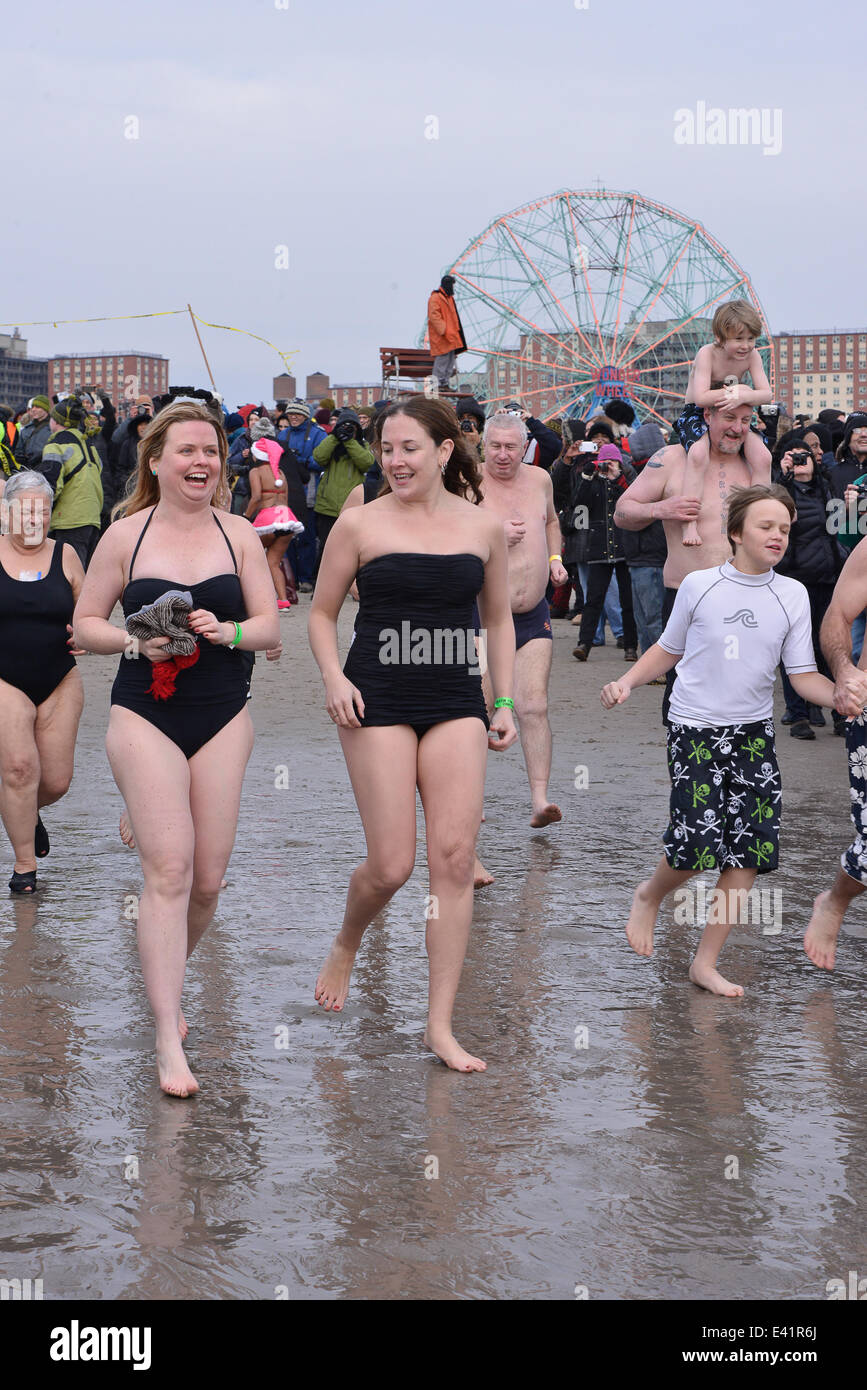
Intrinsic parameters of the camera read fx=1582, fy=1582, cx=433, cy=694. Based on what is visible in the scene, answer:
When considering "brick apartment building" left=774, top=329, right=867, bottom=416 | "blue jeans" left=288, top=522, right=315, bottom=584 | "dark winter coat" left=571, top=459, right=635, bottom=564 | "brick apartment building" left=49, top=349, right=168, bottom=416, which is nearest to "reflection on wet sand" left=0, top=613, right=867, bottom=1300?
"dark winter coat" left=571, top=459, right=635, bottom=564

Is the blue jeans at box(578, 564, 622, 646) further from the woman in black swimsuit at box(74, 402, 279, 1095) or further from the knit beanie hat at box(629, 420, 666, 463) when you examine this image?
the woman in black swimsuit at box(74, 402, 279, 1095)

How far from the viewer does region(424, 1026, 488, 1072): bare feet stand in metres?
4.65

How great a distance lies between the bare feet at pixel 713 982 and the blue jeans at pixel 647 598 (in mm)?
9324

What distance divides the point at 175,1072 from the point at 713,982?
202 centimetres

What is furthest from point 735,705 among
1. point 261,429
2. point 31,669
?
point 261,429

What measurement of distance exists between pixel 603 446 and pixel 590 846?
894 centimetres

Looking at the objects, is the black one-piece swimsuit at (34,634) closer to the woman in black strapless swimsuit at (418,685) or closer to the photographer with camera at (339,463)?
the woman in black strapless swimsuit at (418,685)

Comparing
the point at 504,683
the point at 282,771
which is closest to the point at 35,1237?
the point at 504,683

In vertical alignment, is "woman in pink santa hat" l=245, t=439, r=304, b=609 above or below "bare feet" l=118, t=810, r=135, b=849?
above

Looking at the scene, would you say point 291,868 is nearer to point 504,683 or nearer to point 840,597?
point 504,683

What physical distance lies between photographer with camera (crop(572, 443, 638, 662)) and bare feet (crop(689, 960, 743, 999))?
1056cm

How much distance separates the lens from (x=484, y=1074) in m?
4.64
